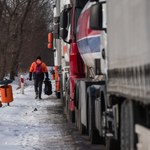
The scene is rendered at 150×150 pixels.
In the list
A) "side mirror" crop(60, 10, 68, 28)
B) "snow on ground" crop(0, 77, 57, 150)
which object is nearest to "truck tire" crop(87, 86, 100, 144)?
"snow on ground" crop(0, 77, 57, 150)

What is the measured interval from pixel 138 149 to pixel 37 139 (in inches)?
263

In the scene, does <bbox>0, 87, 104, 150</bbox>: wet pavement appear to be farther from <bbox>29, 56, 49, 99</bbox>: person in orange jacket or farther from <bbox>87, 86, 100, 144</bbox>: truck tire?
<bbox>29, 56, 49, 99</bbox>: person in orange jacket

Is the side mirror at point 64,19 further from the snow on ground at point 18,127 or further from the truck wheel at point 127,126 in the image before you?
the truck wheel at point 127,126

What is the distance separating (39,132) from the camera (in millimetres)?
13477

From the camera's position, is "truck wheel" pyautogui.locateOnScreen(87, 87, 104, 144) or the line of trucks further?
"truck wheel" pyautogui.locateOnScreen(87, 87, 104, 144)

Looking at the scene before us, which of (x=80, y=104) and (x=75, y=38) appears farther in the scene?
(x=75, y=38)

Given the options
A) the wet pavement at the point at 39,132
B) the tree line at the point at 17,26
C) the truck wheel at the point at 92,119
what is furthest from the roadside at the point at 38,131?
the tree line at the point at 17,26

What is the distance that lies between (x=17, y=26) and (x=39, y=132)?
35.1m

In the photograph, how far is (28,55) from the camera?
208 feet

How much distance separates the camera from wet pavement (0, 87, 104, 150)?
37.2ft

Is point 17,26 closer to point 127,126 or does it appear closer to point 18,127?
point 18,127

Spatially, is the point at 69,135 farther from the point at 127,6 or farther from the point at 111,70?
the point at 127,6

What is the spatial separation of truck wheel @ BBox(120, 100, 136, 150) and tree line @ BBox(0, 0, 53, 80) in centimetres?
3784

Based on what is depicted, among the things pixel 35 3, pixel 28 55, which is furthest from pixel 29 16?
pixel 28 55
